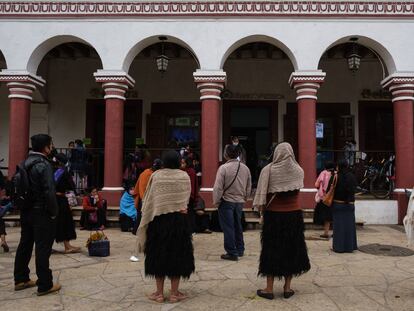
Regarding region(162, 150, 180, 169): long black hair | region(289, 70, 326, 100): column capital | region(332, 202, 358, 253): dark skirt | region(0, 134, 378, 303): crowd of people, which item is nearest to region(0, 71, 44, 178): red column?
region(0, 134, 378, 303): crowd of people

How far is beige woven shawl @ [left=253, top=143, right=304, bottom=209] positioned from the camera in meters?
4.29

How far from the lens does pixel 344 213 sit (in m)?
6.90

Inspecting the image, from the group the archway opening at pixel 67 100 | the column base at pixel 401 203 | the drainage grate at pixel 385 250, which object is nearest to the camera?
the drainage grate at pixel 385 250

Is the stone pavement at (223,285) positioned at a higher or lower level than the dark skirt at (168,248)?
lower

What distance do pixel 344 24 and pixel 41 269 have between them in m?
8.50

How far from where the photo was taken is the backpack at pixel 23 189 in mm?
4410

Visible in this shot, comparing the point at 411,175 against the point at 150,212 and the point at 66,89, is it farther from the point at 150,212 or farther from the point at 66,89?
the point at 66,89

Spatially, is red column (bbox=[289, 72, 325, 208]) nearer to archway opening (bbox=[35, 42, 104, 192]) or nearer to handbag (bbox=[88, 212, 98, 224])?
handbag (bbox=[88, 212, 98, 224])

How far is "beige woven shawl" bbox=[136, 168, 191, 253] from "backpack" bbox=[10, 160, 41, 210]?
1.27 metres

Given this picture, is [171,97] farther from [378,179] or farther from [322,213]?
[322,213]

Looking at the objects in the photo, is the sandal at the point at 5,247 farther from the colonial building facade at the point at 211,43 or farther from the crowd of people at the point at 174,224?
the colonial building facade at the point at 211,43

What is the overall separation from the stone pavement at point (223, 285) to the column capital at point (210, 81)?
13.6 feet

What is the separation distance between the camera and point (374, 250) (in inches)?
276

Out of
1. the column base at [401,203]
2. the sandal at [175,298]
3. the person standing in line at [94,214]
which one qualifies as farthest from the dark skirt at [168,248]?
the column base at [401,203]
